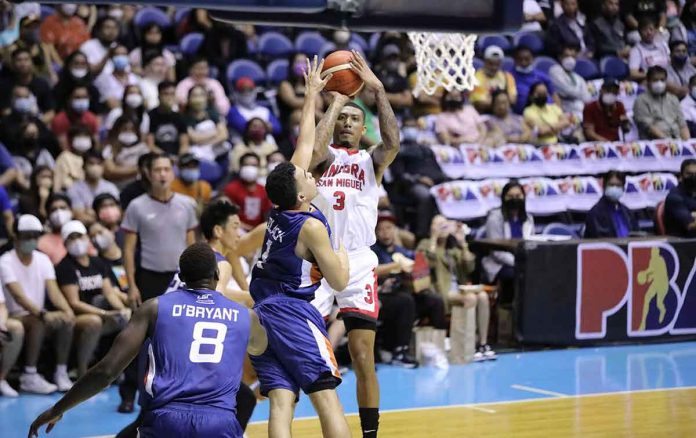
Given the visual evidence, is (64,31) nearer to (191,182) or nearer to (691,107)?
(191,182)

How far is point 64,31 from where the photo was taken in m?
13.1

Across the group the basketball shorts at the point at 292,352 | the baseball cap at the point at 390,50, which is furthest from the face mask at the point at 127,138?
the basketball shorts at the point at 292,352

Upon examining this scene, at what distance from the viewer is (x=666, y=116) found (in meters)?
16.2

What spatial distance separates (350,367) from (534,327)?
81.7 inches

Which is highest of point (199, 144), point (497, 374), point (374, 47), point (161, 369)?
point (374, 47)

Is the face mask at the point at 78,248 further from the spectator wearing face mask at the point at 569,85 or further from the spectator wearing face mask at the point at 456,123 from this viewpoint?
the spectator wearing face mask at the point at 569,85

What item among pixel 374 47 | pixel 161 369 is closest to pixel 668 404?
pixel 161 369

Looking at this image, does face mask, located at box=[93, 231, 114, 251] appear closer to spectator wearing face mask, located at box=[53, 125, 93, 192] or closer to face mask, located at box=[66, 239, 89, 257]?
Answer: face mask, located at box=[66, 239, 89, 257]

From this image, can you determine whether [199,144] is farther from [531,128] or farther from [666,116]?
[666,116]

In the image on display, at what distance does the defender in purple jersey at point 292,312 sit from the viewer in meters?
6.02

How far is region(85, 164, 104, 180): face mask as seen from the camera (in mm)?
11039

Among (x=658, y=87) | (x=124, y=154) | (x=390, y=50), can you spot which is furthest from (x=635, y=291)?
(x=124, y=154)

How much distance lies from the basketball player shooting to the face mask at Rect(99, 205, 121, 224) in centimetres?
343

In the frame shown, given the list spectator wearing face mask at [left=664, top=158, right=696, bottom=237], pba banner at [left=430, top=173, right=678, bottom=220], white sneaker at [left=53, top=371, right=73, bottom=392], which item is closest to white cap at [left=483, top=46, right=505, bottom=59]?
pba banner at [left=430, top=173, right=678, bottom=220]
